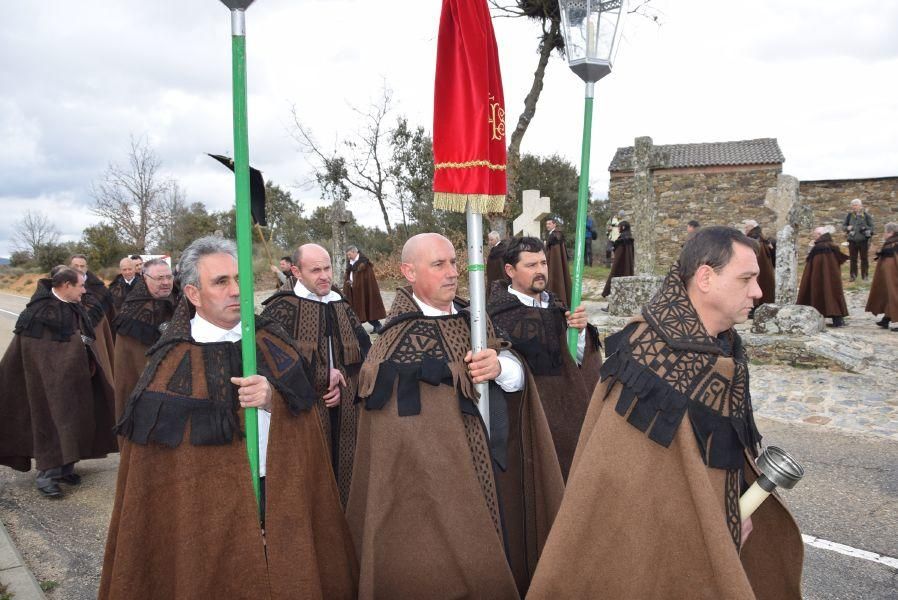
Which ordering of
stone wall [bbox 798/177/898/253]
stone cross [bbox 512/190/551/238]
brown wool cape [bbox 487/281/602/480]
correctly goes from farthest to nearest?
stone wall [bbox 798/177/898/253]
stone cross [bbox 512/190/551/238]
brown wool cape [bbox 487/281/602/480]

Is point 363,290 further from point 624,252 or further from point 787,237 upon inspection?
point 787,237

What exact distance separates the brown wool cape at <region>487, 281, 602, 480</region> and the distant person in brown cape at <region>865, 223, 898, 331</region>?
1047cm

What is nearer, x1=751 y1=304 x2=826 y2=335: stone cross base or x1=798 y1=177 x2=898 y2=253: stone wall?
x1=751 y1=304 x2=826 y2=335: stone cross base

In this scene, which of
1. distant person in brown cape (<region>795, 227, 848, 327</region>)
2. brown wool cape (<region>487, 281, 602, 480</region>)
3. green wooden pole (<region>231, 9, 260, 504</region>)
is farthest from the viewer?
distant person in brown cape (<region>795, 227, 848, 327</region>)

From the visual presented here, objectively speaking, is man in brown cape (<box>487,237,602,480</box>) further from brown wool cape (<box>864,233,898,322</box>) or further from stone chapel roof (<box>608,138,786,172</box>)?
stone chapel roof (<box>608,138,786,172</box>)

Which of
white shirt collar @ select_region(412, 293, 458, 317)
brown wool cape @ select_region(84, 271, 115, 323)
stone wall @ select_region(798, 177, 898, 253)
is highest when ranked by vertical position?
stone wall @ select_region(798, 177, 898, 253)

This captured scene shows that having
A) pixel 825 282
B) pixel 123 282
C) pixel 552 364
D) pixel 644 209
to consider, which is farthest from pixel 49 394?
pixel 825 282

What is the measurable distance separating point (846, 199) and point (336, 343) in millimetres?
23230

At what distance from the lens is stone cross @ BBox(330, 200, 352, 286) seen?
17.2 metres

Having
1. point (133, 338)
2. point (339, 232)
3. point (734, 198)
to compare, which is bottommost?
point (133, 338)

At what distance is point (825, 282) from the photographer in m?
12.7

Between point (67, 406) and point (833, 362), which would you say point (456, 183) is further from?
point (833, 362)

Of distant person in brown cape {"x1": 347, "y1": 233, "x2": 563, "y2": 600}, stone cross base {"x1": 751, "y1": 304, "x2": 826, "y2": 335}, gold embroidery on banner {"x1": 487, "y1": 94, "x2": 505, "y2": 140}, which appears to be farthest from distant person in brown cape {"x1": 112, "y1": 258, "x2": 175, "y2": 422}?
stone cross base {"x1": 751, "y1": 304, "x2": 826, "y2": 335}

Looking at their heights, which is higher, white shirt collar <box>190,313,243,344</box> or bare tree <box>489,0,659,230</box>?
bare tree <box>489,0,659,230</box>
